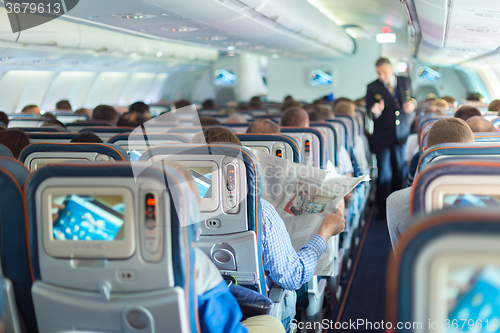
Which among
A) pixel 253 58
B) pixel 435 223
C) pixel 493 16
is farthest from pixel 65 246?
pixel 253 58

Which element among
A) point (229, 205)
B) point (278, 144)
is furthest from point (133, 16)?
point (229, 205)

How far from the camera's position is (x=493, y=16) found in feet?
15.3

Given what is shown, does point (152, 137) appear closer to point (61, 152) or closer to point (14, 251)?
point (61, 152)

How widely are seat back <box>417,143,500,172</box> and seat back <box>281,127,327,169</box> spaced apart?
1822mm

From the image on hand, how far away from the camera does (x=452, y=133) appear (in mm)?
2625

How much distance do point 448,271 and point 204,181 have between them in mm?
1583

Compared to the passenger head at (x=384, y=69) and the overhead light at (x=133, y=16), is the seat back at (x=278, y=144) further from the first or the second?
the overhead light at (x=133, y=16)

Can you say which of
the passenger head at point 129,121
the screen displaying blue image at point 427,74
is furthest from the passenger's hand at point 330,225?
the screen displaying blue image at point 427,74

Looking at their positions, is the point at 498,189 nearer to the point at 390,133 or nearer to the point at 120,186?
the point at 120,186

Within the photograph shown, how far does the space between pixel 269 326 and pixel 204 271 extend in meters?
0.55

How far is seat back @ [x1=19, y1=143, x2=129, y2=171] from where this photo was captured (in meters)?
2.97

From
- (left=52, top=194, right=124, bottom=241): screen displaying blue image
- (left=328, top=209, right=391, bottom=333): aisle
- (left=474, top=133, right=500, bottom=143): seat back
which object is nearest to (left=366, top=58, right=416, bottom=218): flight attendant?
(left=328, top=209, right=391, bottom=333): aisle

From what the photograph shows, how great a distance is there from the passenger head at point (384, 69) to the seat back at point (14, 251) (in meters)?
5.15

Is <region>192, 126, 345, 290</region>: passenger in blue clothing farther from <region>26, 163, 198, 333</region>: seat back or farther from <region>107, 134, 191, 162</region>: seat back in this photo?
<region>107, 134, 191, 162</region>: seat back
